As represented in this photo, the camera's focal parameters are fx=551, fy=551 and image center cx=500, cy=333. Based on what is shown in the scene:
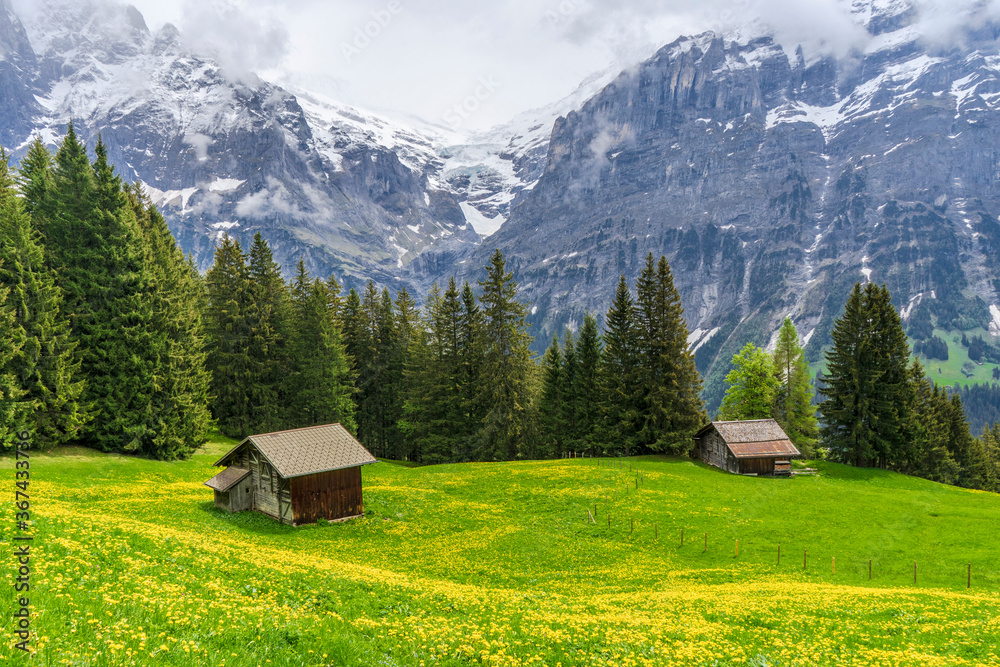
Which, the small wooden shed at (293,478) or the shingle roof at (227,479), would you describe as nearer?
the small wooden shed at (293,478)

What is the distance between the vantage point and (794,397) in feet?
239

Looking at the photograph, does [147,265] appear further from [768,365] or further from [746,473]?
[768,365]

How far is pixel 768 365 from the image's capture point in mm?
71312

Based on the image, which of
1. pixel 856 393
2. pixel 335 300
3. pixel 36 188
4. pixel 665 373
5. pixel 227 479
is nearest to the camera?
pixel 227 479

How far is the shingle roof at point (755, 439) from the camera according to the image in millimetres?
56906

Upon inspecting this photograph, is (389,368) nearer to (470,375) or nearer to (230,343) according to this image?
(470,375)

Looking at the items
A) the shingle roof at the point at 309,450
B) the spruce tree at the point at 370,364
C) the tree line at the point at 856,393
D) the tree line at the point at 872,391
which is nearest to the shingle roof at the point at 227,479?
the shingle roof at the point at 309,450

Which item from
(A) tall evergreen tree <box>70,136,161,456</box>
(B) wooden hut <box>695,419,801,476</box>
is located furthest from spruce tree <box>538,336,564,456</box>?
(A) tall evergreen tree <box>70,136,161,456</box>

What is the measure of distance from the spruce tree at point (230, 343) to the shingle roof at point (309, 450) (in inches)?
1059

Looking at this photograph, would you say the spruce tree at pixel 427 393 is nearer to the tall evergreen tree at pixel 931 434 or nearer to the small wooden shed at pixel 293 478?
the small wooden shed at pixel 293 478

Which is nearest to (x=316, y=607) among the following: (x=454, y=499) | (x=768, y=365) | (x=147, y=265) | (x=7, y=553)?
(x=7, y=553)

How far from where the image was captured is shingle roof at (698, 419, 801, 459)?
56.9 metres

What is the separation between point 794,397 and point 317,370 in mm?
60592

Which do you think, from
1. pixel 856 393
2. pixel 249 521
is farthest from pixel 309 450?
pixel 856 393
